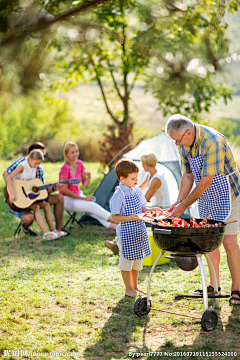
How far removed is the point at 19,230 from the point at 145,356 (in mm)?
3814

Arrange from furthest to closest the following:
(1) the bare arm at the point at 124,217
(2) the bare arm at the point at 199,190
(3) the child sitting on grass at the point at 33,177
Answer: (3) the child sitting on grass at the point at 33,177 → (1) the bare arm at the point at 124,217 → (2) the bare arm at the point at 199,190

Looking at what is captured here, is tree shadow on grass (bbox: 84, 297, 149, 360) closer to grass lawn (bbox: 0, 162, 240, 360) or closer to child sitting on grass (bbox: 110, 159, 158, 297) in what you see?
grass lawn (bbox: 0, 162, 240, 360)

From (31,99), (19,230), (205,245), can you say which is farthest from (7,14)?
(19,230)

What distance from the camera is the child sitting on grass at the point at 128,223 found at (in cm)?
352

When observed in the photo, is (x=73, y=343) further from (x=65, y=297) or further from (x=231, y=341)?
(x=231, y=341)

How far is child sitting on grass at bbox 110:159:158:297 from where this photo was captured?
352cm

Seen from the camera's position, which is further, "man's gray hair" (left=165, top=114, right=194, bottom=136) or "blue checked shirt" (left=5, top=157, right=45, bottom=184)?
"blue checked shirt" (left=5, top=157, right=45, bottom=184)

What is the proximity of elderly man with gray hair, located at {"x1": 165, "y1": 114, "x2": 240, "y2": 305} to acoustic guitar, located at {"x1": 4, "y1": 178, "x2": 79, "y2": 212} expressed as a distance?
2.83m

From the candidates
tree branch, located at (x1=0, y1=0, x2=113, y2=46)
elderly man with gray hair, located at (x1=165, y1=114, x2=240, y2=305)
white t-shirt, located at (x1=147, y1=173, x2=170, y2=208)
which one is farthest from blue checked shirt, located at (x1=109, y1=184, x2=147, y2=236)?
tree branch, located at (x1=0, y1=0, x2=113, y2=46)

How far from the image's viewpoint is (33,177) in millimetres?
5883

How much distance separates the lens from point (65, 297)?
3.66 metres

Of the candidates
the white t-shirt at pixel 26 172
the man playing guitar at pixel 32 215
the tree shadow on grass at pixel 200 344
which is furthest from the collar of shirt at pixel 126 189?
the white t-shirt at pixel 26 172

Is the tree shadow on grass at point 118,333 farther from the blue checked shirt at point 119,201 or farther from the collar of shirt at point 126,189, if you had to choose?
the collar of shirt at point 126,189

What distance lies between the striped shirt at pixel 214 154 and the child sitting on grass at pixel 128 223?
22.1 inches
